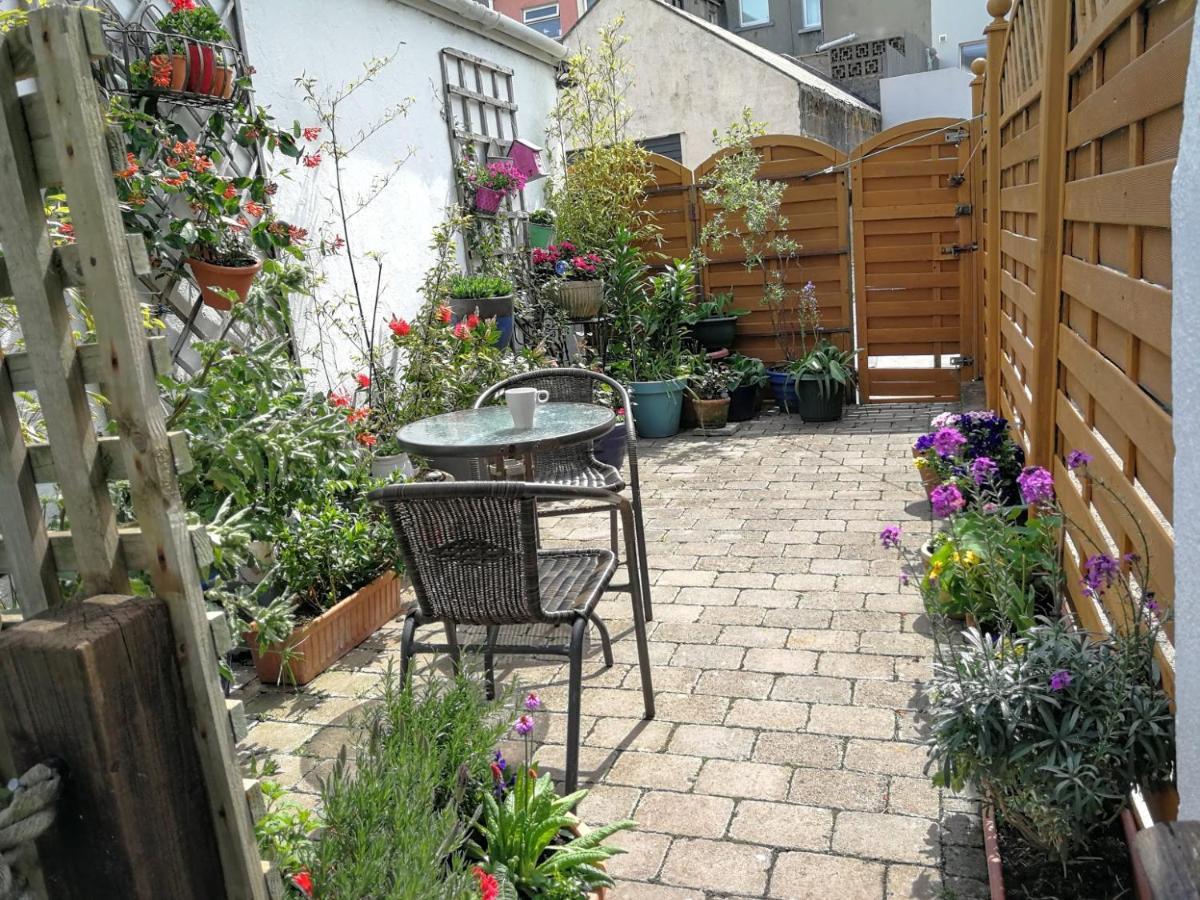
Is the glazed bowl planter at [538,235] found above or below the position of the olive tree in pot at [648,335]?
above

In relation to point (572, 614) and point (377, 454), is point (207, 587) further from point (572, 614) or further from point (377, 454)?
point (377, 454)

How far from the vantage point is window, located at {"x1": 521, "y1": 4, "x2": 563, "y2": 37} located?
24.8 m

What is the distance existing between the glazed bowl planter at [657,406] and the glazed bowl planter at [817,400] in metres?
0.91

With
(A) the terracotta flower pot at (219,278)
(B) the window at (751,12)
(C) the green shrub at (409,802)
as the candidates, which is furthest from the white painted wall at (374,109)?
(B) the window at (751,12)

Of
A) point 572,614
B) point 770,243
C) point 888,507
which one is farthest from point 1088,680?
point 770,243

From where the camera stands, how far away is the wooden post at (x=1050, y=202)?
2926 millimetres

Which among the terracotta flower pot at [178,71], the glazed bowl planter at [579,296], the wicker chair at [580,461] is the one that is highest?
the terracotta flower pot at [178,71]

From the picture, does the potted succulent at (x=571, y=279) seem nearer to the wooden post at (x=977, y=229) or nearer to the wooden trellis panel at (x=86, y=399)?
the wooden post at (x=977, y=229)

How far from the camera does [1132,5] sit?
1985mm

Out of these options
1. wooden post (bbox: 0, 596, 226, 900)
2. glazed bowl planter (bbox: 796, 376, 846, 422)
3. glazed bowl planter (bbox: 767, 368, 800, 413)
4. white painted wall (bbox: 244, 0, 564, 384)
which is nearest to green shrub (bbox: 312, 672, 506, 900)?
wooden post (bbox: 0, 596, 226, 900)

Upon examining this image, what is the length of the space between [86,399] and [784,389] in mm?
6874

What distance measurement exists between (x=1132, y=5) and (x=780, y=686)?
2.18m

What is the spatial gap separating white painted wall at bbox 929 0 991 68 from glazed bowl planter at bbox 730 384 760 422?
17.8m

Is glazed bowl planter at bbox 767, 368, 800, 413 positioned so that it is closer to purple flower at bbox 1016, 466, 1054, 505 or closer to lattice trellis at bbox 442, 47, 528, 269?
lattice trellis at bbox 442, 47, 528, 269
